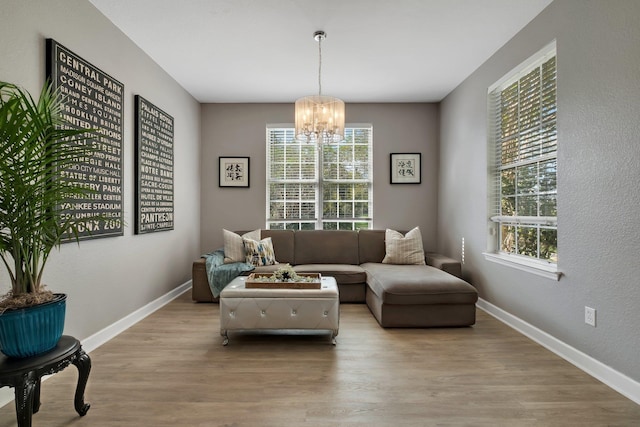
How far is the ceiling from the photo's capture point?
269 centimetres

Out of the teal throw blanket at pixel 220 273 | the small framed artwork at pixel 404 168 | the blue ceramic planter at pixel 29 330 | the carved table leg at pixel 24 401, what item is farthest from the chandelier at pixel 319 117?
the carved table leg at pixel 24 401

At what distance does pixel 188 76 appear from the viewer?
403cm

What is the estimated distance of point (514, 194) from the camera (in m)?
3.24

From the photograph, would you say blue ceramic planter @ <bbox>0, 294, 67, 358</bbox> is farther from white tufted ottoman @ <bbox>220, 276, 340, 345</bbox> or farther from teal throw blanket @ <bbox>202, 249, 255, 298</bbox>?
teal throw blanket @ <bbox>202, 249, 255, 298</bbox>

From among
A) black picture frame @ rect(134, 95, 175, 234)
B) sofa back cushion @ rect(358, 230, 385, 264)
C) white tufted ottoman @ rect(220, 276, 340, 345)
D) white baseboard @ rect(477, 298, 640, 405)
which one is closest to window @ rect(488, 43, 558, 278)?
white baseboard @ rect(477, 298, 640, 405)

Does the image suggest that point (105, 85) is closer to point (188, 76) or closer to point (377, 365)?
point (188, 76)

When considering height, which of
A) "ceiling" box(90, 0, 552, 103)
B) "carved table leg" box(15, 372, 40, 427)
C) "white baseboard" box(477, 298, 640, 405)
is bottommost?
"white baseboard" box(477, 298, 640, 405)

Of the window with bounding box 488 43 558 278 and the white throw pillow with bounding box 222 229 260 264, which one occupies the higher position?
the window with bounding box 488 43 558 278

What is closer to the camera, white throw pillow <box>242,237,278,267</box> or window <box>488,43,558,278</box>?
window <box>488,43,558,278</box>

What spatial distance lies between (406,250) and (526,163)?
171 centimetres

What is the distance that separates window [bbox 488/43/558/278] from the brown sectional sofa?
66 cm

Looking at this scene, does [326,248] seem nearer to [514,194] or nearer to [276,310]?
[276,310]

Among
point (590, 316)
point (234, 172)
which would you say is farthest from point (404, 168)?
point (590, 316)

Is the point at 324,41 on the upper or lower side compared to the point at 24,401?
upper
